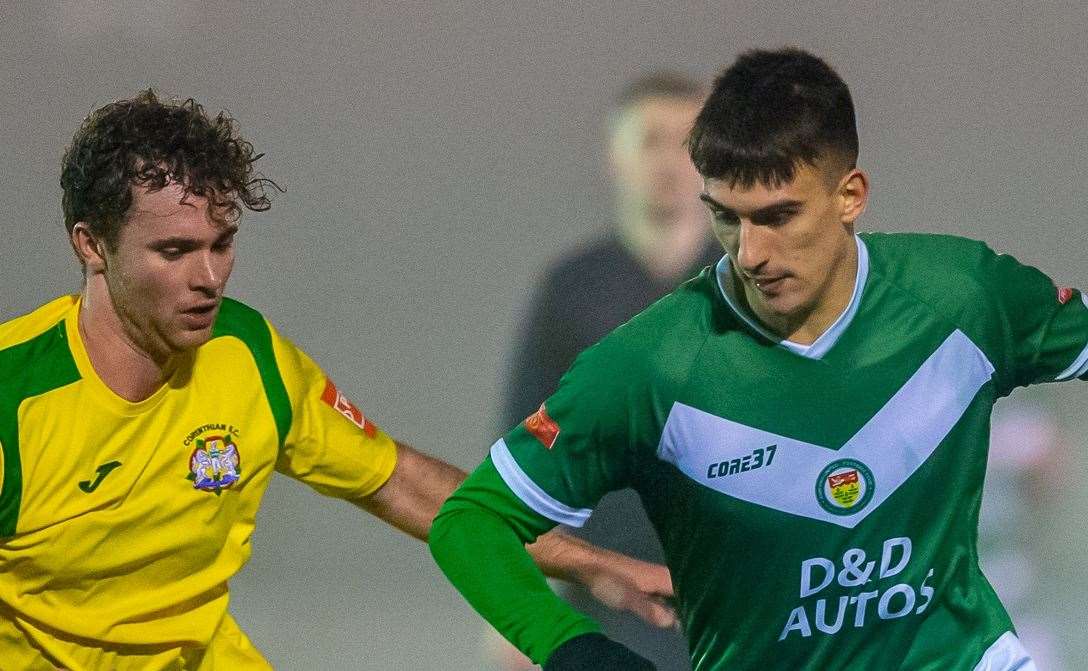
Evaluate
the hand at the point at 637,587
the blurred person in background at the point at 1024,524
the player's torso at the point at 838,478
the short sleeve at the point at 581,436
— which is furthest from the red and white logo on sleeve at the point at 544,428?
the blurred person in background at the point at 1024,524

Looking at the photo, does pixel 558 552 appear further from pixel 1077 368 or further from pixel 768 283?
pixel 1077 368

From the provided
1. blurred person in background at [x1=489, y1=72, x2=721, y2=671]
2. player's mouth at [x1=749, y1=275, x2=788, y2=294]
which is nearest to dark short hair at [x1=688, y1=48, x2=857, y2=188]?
player's mouth at [x1=749, y1=275, x2=788, y2=294]

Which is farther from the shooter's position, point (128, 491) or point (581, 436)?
point (128, 491)

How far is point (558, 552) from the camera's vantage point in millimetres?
2484

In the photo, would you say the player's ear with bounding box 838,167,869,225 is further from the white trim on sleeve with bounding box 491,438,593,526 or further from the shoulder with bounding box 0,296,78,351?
the shoulder with bounding box 0,296,78,351

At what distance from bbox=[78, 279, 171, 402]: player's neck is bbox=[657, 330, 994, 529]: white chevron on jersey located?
87 cm

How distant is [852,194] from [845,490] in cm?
40

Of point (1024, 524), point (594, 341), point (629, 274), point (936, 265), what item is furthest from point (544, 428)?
point (1024, 524)

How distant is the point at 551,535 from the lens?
2502mm

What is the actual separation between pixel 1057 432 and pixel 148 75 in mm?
2720

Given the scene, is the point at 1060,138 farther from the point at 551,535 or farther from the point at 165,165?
the point at 165,165

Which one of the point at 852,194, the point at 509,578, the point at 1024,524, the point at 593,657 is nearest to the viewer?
the point at 593,657

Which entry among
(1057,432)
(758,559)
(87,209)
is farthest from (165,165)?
(1057,432)

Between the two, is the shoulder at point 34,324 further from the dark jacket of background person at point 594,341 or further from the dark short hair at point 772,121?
the dark jacket of background person at point 594,341
